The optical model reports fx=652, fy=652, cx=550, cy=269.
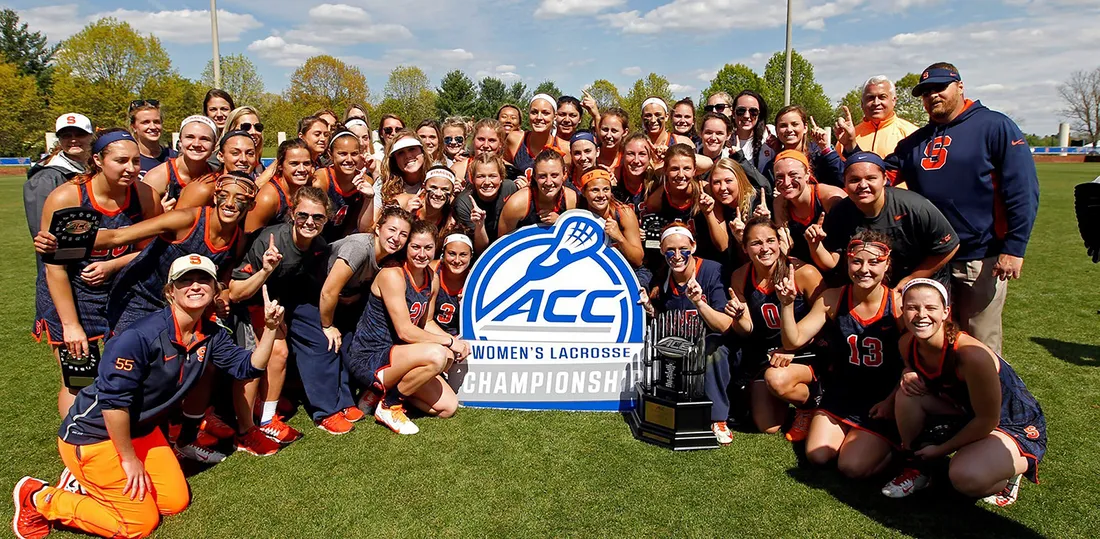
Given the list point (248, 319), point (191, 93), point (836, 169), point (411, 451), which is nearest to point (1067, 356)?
point (836, 169)

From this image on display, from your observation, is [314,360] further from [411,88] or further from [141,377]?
[411,88]

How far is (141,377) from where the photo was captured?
3285 mm

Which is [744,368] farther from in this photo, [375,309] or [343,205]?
[343,205]

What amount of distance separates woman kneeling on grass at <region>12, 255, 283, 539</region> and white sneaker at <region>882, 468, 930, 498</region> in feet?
12.5

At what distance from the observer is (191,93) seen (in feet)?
159

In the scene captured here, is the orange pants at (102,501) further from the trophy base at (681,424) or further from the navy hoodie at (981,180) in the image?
the navy hoodie at (981,180)

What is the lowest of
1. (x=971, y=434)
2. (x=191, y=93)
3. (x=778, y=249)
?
(x=971, y=434)

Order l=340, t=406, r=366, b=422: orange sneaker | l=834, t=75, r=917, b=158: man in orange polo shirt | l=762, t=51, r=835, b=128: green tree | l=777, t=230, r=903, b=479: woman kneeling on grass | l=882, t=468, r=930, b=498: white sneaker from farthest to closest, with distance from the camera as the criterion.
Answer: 1. l=762, t=51, r=835, b=128: green tree
2. l=834, t=75, r=917, b=158: man in orange polo shirt
3. l=340, t=406, r=366, b=422: orange sneaker
4. l=777, t=230, r=903, b=479: woman kneeling on grass
5. l=882, t=468, r=930, b=498: white sneaker

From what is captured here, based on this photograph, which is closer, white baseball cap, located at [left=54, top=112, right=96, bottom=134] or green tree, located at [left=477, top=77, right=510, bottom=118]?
white baseball cap, located at [left=54, top=112, right=96, bottom=134]

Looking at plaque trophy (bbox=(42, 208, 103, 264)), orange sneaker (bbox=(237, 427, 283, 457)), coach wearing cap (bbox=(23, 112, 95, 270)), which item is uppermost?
coach wearing cap (bbox=(23, 112, 95, 270))

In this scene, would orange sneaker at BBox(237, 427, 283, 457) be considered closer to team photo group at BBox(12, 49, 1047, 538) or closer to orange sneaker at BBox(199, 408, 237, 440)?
team photo group at BBox(12, 49, 1047, 538)

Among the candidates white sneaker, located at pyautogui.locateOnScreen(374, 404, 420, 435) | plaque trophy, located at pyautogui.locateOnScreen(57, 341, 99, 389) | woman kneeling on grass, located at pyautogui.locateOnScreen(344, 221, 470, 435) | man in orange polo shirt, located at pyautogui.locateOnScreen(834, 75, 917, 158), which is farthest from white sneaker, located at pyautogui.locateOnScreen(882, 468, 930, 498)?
plaque trophy, located at pyautogui.locateOnScreen(57, 341, 99, 389)

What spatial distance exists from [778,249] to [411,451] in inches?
106

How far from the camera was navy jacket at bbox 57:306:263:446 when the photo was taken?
3215 mm
